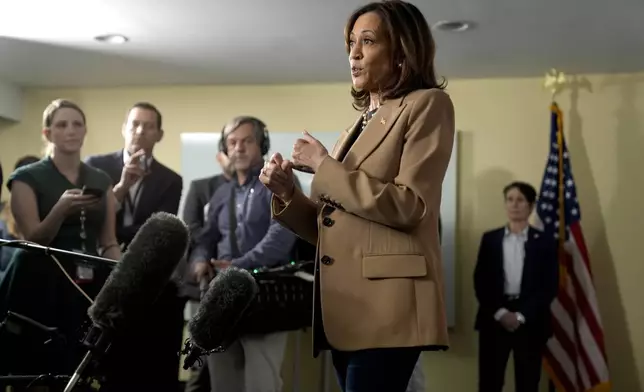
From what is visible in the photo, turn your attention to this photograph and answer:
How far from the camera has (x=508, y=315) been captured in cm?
409

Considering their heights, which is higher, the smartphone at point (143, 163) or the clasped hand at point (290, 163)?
the smartphone at point (143, 163)

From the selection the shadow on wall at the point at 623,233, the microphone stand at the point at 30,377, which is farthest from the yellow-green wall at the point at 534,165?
the microphone stand at the point at 30,377

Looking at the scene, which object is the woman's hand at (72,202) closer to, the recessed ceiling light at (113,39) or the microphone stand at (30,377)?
the microphone stand at (30,377)

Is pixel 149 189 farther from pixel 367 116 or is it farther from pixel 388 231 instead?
pixel 388 231

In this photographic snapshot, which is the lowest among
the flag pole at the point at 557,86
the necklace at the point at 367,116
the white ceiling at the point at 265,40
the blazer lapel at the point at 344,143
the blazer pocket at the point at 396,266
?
the blazer pocket at the point at 396,266

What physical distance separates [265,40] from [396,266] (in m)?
3.07

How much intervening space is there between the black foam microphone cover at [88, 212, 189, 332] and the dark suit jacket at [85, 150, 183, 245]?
7.09ft

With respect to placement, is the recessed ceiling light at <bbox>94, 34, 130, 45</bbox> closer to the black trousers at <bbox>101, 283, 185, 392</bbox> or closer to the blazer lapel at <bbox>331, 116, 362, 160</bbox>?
the black trousers at <bbox>101, 283, 185, 392</bbox>

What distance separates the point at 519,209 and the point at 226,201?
1.82 m

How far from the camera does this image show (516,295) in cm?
416

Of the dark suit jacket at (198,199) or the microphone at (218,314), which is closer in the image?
the microphone at (218,314)

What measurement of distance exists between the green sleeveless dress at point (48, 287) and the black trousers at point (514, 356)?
7.52 ft

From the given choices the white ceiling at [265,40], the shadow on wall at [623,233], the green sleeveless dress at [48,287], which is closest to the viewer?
the green sleeveless dress at [48,287]

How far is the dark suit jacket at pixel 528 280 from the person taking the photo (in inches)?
161
